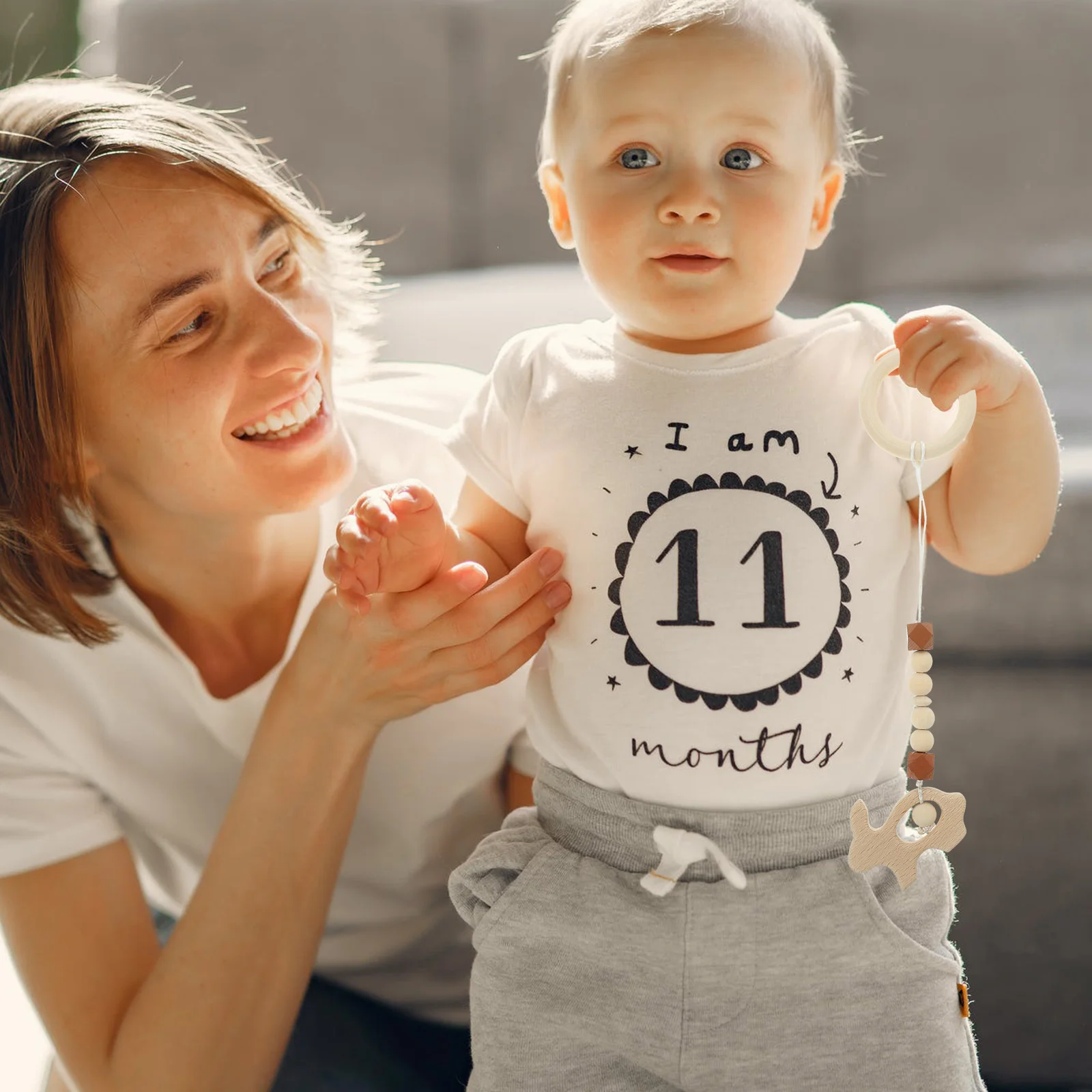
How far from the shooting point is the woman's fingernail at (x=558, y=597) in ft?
2.87

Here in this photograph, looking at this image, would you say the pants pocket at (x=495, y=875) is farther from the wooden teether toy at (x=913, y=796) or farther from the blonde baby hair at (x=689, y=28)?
the blonde baby hair at (x=689, y=28)

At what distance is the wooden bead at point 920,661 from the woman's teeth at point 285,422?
1.70ft

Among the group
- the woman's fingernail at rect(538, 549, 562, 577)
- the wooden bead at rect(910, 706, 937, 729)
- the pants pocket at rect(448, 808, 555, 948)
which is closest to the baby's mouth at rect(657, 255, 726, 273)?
the woman's fingernail at rect(538, 549, 562, 577)

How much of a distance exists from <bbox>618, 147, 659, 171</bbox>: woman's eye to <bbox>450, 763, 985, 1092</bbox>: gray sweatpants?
438mm

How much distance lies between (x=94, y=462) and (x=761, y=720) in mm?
625

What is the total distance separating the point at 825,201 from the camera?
2.93 ft

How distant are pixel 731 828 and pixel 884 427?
290 millimetres

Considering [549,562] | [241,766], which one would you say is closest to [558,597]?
[549,562]

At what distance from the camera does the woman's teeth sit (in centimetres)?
100

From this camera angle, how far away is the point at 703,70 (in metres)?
0.80

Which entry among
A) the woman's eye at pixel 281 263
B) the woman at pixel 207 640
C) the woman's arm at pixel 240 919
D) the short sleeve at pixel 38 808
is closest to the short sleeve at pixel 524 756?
the woman at pixel 207 640

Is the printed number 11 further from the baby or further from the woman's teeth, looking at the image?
the woman's teeth

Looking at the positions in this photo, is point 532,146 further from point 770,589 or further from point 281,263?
point 770,589

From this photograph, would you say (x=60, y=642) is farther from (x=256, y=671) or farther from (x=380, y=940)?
(x=380, y=940)
